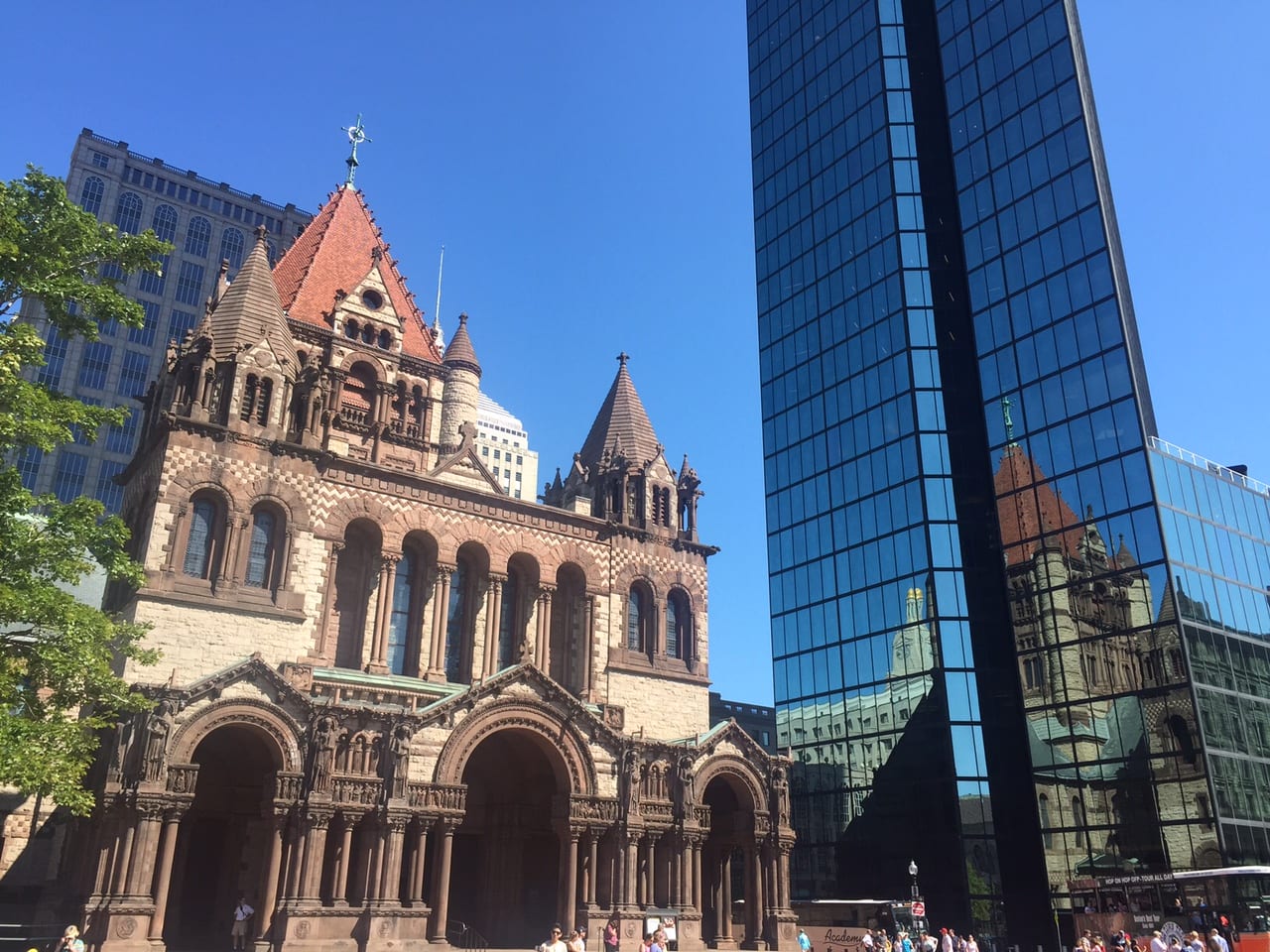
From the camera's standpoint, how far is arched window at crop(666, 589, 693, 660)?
43.2 m

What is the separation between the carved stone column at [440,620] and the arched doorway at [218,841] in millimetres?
6900

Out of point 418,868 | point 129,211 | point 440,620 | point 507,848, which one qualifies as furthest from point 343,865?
point 129,211

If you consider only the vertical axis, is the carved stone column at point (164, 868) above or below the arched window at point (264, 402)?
below

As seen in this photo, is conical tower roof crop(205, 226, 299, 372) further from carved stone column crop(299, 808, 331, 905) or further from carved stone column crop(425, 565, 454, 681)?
carved stone column crop(299, 808, 331, 905)

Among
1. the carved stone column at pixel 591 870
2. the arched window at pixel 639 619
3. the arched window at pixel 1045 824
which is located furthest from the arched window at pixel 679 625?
the arched window at pixel 1045 824

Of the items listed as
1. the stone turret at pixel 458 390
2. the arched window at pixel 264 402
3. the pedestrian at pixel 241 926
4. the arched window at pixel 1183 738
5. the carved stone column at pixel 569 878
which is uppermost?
the stone turret at pixel 458 390

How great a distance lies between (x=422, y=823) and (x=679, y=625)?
16602 mm

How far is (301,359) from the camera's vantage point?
4622 cm

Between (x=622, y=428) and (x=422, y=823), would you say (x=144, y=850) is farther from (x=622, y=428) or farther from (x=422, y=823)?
(x=622, y=428)

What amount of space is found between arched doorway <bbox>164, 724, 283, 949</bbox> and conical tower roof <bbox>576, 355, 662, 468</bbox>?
20338 millimetres

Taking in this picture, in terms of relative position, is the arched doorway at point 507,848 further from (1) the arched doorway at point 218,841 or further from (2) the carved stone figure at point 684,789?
(1) the arched doorway at point 218,841

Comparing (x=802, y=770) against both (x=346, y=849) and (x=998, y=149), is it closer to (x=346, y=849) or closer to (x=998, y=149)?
(x=346, y=849)

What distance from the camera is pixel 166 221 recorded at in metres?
104

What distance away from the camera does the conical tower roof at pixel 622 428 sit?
1831 inches
